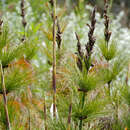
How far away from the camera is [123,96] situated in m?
0.68

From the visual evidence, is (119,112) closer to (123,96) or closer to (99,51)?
(123,96)

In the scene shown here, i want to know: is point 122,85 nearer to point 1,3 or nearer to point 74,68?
point 74,68

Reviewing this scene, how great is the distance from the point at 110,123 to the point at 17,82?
250mm

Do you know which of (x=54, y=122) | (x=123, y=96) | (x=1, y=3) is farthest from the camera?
(x=1, y=3)

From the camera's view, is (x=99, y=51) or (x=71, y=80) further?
(x=99, y=51)

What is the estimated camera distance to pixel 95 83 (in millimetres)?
604

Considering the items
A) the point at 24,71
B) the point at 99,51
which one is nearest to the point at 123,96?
the point at 99,51

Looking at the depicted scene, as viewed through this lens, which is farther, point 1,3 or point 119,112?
point 1,3

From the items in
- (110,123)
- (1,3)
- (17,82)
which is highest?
(1,3)

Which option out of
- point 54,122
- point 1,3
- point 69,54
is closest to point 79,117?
point 54,122

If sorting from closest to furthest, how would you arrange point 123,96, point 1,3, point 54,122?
point 54,122 → point 123,96 → point 1,3

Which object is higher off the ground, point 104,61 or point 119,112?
point 104,61

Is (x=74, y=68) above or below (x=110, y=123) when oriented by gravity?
above

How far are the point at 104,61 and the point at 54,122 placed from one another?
25 cm
